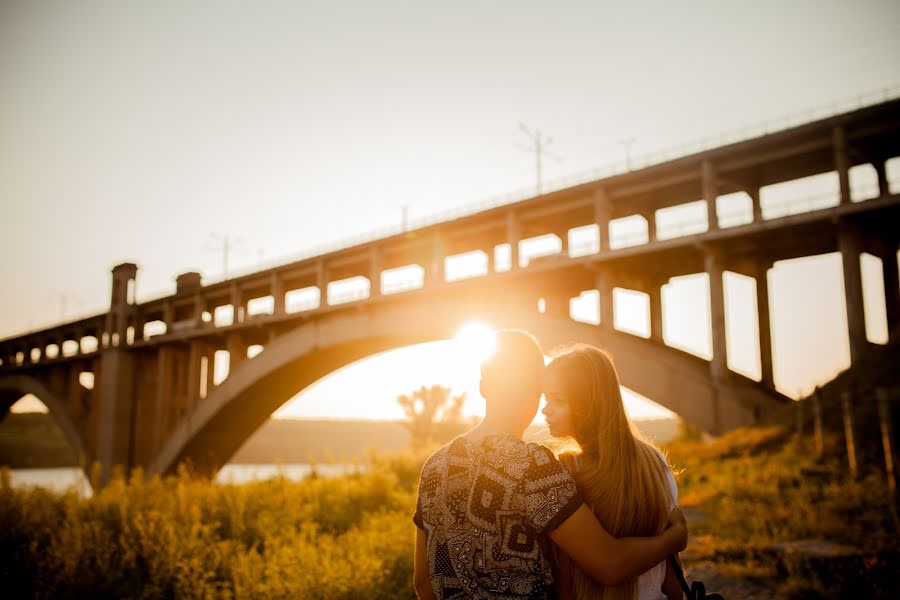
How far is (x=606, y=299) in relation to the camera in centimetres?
1548

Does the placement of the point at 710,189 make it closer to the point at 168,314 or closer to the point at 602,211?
the point at 602,211

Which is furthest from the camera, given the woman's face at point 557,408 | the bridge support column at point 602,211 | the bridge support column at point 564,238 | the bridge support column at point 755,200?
the bridge support column at point 564,238

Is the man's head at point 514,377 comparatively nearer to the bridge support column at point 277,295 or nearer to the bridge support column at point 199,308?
the bridge support column at point 277,295

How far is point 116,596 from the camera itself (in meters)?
6.30

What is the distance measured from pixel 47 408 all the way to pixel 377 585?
3821 cm

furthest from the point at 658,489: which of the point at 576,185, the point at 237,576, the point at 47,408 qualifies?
the point at 47,408

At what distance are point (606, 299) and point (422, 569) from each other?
13793 mm

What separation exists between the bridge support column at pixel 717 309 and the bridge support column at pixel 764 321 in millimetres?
1607

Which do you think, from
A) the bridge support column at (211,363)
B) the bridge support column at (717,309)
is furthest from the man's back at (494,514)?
the bridge support column at (211,363)

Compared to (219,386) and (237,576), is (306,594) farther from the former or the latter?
(219,386)

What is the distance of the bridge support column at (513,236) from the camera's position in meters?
17.6

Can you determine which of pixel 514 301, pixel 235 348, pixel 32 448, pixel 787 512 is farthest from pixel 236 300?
pixel 32 448

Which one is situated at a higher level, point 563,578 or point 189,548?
point 563,578

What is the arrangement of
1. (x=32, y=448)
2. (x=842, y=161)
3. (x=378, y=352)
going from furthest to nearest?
(x=32, y=448) → (x=378, y=352) → (x=842, y=161)
